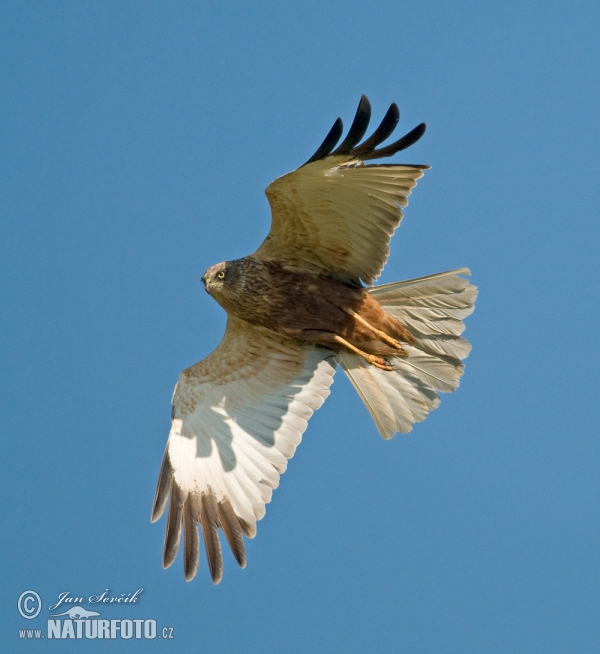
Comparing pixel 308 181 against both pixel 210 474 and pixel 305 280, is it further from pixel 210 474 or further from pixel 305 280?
pixel 210 474

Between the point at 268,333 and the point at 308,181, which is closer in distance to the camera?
the point at 308,181

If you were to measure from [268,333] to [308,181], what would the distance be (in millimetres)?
1747

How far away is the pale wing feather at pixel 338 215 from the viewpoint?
766 centimetres

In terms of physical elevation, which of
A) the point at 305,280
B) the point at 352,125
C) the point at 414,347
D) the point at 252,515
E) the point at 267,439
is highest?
the point at 352,125

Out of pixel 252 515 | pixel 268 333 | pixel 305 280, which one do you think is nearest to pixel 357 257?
pixel 305 280

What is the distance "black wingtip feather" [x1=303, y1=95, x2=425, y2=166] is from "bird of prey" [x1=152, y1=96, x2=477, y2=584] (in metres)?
0.27

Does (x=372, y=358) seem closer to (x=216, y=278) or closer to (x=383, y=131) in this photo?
(x=216, y=278)

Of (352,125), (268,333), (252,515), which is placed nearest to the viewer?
(352,125)

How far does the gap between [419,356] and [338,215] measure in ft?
5.28

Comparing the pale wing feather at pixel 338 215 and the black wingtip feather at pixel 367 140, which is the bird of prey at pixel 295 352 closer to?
the pale wing feather at pixel 338 215

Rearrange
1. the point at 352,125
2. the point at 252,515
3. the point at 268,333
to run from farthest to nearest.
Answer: the point at 268,333, the point at 252,515, the point at 352,125

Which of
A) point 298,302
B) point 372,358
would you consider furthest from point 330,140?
point 372,358

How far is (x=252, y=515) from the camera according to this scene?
8312 mm

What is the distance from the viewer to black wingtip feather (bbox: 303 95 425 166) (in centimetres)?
741
